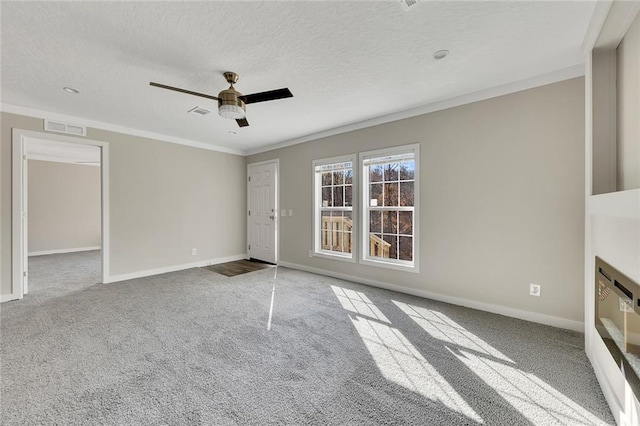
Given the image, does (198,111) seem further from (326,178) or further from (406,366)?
(406,366)

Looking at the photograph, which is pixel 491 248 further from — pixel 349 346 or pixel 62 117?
pixel 62 117

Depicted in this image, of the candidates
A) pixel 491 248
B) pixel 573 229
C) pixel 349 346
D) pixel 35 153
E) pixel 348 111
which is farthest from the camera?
pixel 35 153

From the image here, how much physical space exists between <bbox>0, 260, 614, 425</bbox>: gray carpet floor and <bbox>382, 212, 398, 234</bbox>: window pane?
1036 mm

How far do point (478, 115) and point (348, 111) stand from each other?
158 centimetres

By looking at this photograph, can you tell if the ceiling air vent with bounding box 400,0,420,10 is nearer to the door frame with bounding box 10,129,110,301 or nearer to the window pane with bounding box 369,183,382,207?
the window pane with bounding box 369,183,382,207

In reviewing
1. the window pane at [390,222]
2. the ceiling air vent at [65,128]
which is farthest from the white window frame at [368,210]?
the ceiling air vent at [65,128]

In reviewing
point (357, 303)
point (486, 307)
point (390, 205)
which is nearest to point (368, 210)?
point (390, 205)

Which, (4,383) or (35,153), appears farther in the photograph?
(35,153)

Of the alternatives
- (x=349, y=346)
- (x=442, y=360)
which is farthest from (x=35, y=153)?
(x=442, y=360)

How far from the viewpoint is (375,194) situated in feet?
13.3

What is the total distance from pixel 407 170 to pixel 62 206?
870 centimetres

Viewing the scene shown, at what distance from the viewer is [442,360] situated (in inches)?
79.4

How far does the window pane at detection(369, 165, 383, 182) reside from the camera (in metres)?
3.99

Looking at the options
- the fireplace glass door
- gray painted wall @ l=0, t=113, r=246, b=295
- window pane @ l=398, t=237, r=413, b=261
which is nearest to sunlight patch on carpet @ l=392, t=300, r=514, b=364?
the fireplace glass door
